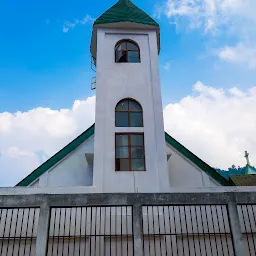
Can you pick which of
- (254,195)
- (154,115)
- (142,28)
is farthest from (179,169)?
(142,28)

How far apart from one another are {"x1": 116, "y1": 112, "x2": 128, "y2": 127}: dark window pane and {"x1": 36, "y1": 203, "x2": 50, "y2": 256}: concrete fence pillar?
525cm

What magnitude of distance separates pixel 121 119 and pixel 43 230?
5.83 meters

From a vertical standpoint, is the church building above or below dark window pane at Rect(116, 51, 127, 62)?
below

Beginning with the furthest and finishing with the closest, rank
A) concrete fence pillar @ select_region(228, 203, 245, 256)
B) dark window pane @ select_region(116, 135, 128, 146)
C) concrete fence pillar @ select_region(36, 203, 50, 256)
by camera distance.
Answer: dark window pane @ select_region(116, 135, 128, 146)
concrete fence pillar @ select_region(228, 203, 245, 256)
concrete fence pillar @ select_region(36, 203, 50, 256)

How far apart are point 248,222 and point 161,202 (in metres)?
3.74

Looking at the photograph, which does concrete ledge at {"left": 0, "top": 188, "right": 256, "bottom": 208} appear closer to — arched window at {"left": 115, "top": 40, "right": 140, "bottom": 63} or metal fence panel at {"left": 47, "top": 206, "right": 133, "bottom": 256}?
metal fence panel at {"left": 47, "top": 206, "right": 133, "bottom": 256}

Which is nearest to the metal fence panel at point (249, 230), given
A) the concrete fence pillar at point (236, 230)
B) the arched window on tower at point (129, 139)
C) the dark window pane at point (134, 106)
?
the concrete fence pillar at point (236, 230)

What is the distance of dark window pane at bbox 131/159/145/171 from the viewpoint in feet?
33.4

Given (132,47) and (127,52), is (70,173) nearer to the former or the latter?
(127,52)

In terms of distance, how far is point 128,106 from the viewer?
1138 centimetres

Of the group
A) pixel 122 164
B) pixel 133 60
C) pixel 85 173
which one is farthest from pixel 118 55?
pixel 85 173

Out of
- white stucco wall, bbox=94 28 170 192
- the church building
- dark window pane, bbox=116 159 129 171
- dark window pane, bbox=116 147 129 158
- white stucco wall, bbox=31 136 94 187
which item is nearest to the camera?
white stucco wall, bbox=94 28 170 192

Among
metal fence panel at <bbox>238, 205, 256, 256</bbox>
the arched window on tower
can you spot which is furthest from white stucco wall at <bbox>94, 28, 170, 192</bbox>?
metal fence panel at <bbox>238, 205, 256, 256</bbox>

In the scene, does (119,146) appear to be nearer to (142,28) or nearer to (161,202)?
(161,202)
